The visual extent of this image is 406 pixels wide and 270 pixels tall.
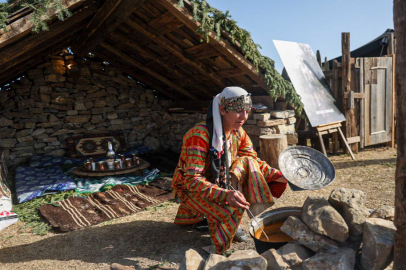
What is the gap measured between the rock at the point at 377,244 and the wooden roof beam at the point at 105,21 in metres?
3.83

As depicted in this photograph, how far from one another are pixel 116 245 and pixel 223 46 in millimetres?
3350

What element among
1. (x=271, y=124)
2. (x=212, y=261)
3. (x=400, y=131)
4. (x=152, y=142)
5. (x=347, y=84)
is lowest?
(x=212, y=261)

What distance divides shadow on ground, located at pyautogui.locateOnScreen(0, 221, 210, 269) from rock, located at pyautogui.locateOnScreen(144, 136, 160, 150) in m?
4.92

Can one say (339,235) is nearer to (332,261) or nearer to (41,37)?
(332,261)

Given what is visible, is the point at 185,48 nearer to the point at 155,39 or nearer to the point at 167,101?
the point at 155,39

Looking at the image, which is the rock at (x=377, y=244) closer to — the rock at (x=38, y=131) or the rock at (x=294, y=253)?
the rock at (x=294, y=253)

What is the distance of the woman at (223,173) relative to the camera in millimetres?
2643

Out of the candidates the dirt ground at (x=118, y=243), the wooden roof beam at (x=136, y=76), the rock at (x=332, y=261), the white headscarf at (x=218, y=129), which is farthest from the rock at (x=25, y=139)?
the rock at (x=332, y=261)

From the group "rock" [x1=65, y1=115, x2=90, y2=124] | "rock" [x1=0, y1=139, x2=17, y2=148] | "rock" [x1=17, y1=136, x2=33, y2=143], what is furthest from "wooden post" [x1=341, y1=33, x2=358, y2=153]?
"rock" [x1=0, y1=139, x2=17, y2=148]

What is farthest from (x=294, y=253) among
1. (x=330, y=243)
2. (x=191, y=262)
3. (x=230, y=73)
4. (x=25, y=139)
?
(x=25, y=139)

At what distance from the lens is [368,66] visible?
22.4ft

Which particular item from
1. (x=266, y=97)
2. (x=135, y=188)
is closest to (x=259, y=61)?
(x=266, y=97)

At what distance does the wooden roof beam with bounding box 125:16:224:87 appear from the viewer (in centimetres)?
513

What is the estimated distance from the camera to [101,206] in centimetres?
438
